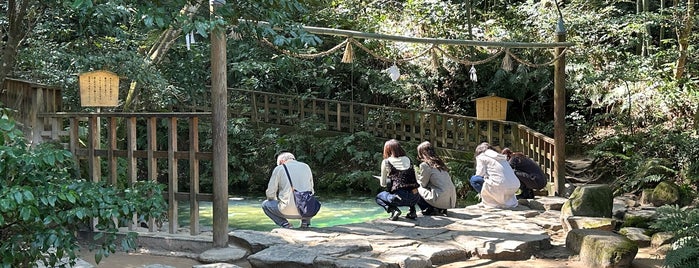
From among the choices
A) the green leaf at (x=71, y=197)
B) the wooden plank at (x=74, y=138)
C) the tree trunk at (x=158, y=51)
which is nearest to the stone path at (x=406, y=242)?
the wooden plank at (x=74, y=138)

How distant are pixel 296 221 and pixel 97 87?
13.1 ft

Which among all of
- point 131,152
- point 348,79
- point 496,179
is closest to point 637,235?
point 496,179

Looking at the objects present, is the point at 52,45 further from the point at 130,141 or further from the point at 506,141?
the point at 506,141

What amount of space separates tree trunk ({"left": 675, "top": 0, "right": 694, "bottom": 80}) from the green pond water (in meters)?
6.47

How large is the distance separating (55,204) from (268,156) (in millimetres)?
12699

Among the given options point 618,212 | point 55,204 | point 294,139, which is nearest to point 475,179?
point 618,212

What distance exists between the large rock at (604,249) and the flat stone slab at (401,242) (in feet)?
1.92

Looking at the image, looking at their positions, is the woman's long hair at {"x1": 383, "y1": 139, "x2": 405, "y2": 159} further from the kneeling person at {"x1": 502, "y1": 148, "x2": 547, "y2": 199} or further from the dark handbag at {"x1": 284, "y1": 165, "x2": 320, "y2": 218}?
the kneeling person at {"x1": 502, "y1": 148, "x2": 547, "y2": 199}

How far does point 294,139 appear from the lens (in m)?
16.6

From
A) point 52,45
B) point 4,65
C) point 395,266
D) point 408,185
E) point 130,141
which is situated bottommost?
point 395,266

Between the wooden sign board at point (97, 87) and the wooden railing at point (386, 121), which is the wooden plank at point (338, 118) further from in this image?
the wooden sign board at point (97, 87)

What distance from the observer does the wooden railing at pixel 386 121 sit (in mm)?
14172

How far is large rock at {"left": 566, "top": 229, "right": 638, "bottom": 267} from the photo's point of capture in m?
5.91

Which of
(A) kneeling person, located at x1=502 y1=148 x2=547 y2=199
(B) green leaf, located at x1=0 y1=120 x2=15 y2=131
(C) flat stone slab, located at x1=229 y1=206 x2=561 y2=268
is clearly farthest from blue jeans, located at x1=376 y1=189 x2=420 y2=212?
(B) green leaf, located at x1=0 y1=120 x2=15 y2=131
